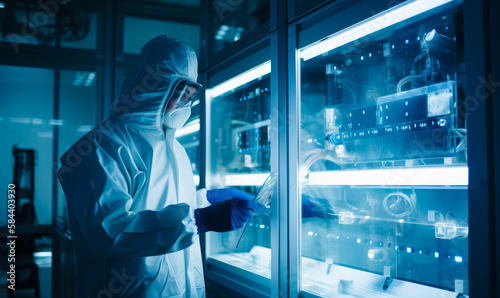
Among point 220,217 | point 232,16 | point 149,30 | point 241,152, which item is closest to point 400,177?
point 220,217

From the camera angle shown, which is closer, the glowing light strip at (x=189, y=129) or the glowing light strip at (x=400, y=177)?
the glowing light strip at (x=400, y=177)

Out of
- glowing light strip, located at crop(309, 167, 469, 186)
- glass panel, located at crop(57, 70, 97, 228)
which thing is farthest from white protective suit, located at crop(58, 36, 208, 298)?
glass panel, located at crop(57, 70, 97, 228)

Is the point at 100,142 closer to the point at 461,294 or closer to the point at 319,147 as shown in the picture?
the point at 319,147

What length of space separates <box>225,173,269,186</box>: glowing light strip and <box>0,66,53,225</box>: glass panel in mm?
1795

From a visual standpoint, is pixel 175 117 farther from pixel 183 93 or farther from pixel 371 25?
pixel 371 25

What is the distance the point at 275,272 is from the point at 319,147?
0.54 meters

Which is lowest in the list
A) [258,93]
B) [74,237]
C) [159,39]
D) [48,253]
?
[48,253]

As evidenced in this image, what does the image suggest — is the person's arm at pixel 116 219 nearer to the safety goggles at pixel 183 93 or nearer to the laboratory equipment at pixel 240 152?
the safety goggles at pixel 183 93

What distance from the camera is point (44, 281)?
3.85m

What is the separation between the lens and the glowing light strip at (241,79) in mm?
1720

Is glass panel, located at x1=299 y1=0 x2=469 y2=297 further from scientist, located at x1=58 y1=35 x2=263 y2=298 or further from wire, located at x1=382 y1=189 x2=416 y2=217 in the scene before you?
scientist, located at x1=58 y1=35 x2=263 y2=298

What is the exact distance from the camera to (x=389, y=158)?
4.58 ft

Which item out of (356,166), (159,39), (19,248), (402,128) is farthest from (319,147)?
(19,248)

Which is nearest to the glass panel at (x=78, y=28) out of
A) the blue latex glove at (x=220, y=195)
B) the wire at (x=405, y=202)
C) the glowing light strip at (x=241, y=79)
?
the glowing light strip at (x=241, y=79)
